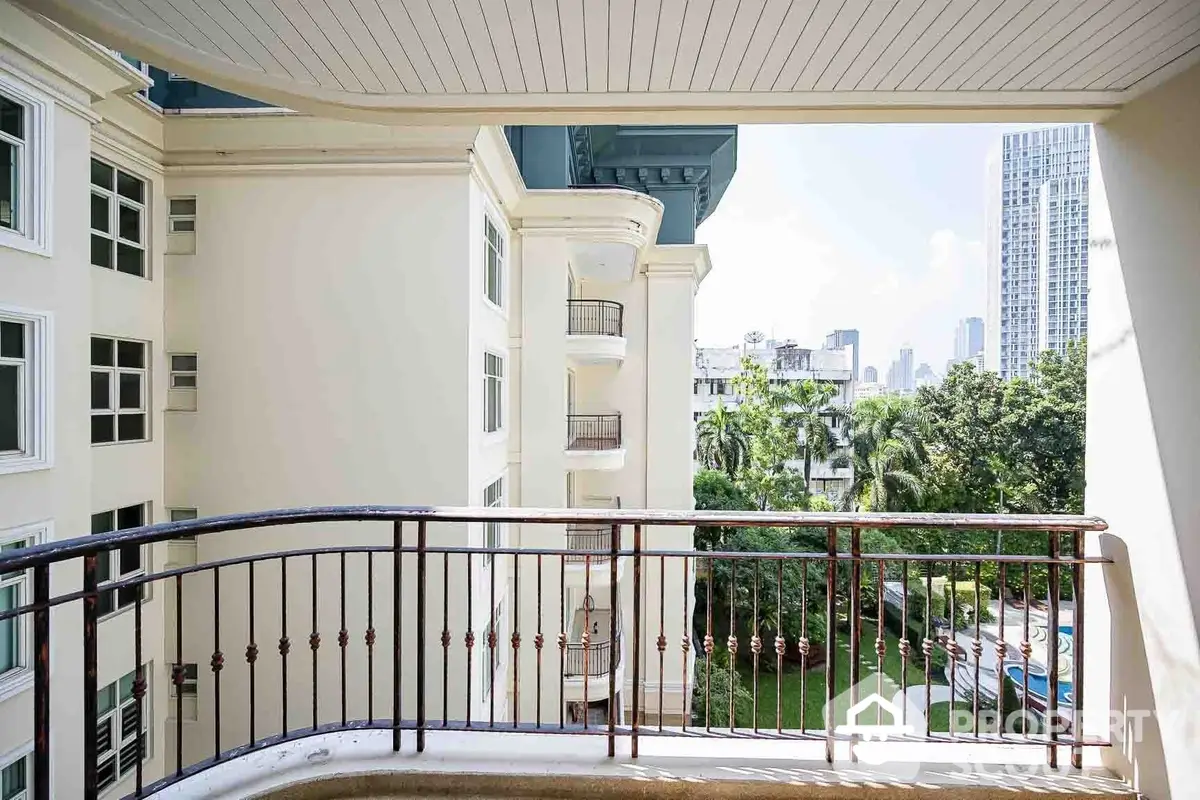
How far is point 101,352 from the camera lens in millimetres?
5703

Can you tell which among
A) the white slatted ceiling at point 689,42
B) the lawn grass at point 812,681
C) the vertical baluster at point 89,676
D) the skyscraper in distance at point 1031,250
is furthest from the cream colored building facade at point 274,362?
the skyscraper in distance at point 1031,250

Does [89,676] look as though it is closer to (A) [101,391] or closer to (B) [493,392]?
(A) [101,391]

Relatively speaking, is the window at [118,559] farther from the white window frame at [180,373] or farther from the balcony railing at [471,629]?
the white window frame at [180,373]

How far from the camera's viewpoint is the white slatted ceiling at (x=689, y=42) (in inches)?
65.1

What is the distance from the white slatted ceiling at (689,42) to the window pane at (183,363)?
17.3ft

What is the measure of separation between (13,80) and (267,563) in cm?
422

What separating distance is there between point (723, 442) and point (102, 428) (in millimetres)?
16553

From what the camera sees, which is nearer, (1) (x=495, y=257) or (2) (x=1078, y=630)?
(2) (x=1078, y=630)

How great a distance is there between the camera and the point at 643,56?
188 centimetres

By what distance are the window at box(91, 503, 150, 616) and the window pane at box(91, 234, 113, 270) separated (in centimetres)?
227

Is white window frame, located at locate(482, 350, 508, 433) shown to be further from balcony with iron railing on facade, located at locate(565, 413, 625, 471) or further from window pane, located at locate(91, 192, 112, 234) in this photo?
window pane, located at locate(91, 192, 112, 234)

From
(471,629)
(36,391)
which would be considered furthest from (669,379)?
(471,629)

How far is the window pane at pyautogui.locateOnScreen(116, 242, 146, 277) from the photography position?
19.2 feet

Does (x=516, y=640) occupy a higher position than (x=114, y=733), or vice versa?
(x=516, y=640)
